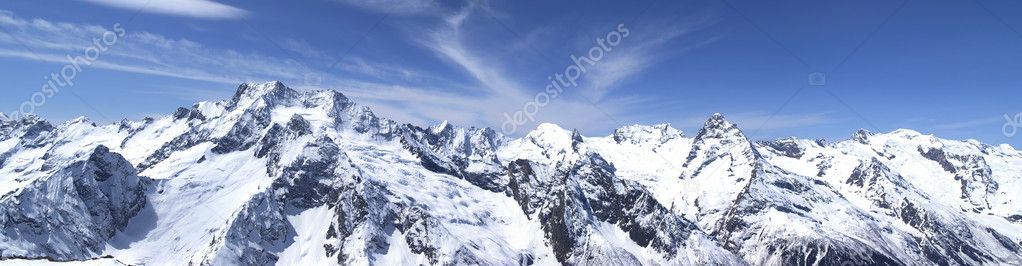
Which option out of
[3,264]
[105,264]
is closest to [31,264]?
[3,264]

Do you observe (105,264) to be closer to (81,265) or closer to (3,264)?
(81,265)

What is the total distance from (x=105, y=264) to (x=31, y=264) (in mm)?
6014

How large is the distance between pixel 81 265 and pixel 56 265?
2.20 m

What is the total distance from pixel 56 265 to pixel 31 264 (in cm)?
A: 274

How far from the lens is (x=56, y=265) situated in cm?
5209

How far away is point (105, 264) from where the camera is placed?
53219mm

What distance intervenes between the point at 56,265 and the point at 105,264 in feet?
11.6

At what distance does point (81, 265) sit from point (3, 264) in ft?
20.0

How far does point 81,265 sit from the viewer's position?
5194 cm

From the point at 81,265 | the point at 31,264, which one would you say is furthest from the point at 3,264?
the point at 81,265

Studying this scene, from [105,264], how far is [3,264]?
7.46 metres

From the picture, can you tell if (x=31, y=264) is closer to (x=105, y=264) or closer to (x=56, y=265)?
(x=56, y=265)

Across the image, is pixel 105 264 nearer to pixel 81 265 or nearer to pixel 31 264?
pixel 81 265

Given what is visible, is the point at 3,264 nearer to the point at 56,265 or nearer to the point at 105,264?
the point at 56,265
